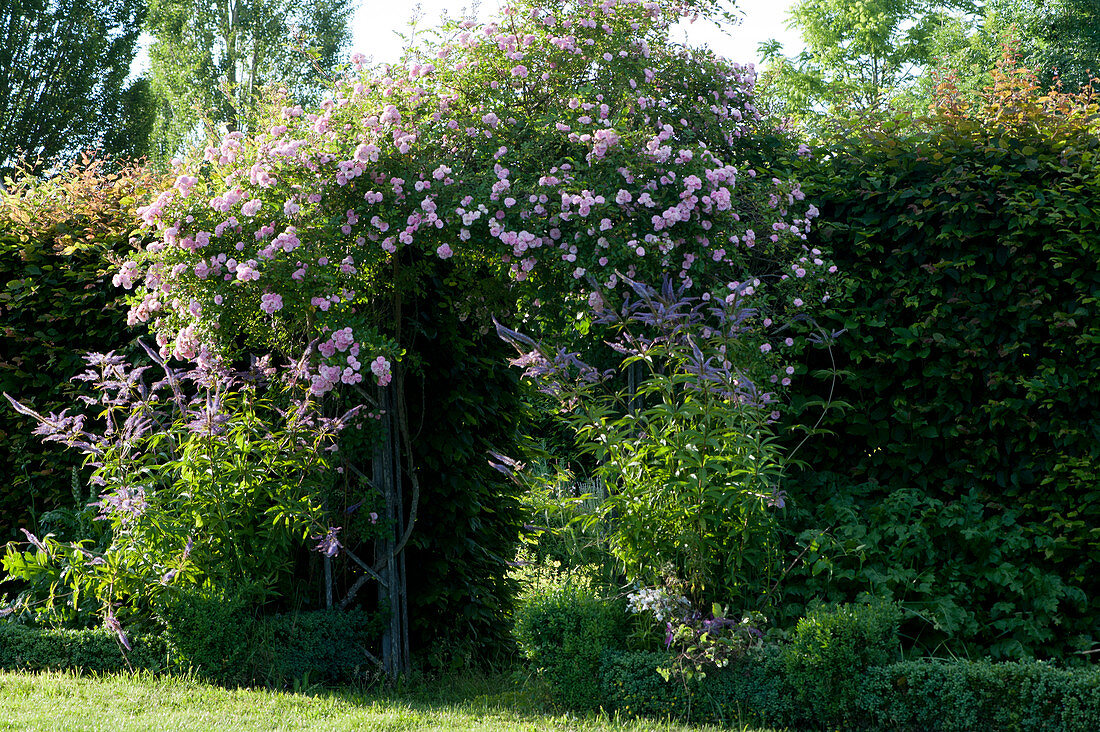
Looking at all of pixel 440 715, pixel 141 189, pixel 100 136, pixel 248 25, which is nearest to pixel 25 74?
pixel 100 136

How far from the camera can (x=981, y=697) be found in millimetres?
3801

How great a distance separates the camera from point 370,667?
16.5 feet

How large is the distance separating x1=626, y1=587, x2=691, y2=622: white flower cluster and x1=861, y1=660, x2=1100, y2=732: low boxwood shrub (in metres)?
0.82

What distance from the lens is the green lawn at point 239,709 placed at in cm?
389

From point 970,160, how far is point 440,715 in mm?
3844

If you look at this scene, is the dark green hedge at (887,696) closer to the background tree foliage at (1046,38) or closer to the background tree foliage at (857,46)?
the background tree foliage at (1046,38)

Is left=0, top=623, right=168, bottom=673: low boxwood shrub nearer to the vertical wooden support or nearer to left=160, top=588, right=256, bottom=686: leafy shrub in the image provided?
left=160, top=588, right=256, bottom=686: leafy shrub

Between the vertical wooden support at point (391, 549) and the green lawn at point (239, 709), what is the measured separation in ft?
1.18

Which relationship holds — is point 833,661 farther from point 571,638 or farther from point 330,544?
point 330,544

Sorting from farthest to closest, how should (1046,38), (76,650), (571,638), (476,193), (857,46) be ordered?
(857,46)
(1046,38)
(76,650)
(476,193)
(571,638)

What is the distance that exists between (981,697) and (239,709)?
3.19 m

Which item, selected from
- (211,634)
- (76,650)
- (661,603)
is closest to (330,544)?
(211,634)

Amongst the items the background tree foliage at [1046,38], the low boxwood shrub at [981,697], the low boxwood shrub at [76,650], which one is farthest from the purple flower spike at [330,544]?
the background tree foliage at [1046,38]

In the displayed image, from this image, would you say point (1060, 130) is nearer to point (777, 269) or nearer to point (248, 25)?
point (777, 269)
